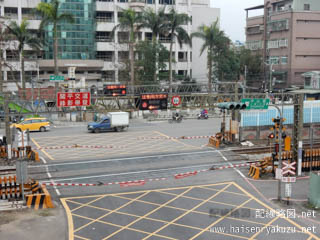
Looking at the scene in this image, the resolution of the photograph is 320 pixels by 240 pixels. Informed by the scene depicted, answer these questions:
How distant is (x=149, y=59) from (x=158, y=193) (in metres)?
43.3

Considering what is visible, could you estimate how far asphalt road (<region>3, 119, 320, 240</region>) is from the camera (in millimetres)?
15172

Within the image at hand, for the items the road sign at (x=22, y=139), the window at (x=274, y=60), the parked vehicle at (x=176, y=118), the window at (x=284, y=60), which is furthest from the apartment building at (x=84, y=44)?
the road sign at (x=22, y=139)

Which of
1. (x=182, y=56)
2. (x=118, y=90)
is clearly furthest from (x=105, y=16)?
(x=118, y=90)

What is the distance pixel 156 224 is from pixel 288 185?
660 centimetres

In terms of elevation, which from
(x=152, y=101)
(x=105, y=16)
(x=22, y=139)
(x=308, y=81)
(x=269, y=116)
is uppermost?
(x=105, y=16)

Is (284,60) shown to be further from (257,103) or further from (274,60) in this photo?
(257,103)

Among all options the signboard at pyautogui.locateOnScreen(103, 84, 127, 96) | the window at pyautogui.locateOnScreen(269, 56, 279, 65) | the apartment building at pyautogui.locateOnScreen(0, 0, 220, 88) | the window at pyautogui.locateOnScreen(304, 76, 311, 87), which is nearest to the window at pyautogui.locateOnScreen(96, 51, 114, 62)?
the apartment building at pyautogui.locateOnScreen(0, 0, 220, 88)

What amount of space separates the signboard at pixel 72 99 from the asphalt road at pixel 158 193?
4.35 meters

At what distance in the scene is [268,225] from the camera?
51.1 feet

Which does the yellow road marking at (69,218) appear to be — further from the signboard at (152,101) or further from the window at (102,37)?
the window at (102,37)

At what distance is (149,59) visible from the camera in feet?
200

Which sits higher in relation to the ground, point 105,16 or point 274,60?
point 105,16

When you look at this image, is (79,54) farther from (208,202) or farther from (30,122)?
(208,202)

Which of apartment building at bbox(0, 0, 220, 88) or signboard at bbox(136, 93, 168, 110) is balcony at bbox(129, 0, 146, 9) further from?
signboard at bbox(136, 93, 168, 110)
